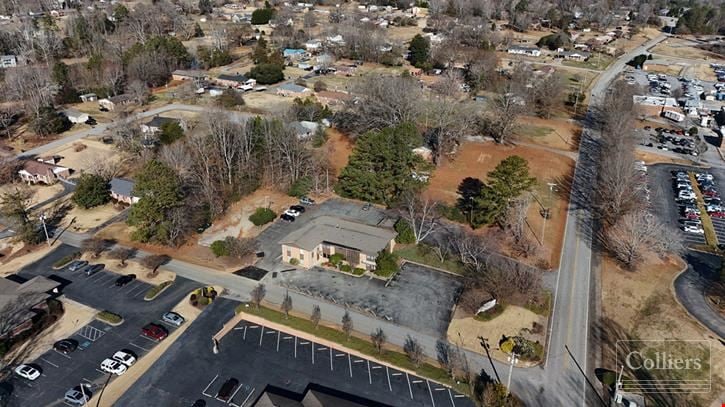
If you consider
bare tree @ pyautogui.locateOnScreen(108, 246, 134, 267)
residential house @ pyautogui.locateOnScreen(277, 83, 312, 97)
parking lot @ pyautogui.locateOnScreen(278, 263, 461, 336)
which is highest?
residential house @ pyautogui.locateOnScreen(277, 83, 312, 97)

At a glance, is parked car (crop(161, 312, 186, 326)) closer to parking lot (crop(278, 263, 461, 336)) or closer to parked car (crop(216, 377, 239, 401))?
parked car (crop(216, 377, 239, 401))

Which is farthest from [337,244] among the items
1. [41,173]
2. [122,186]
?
[41,173]

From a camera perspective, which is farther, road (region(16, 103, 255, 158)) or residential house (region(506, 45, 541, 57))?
residential house (region(506, 45, 541, 57))

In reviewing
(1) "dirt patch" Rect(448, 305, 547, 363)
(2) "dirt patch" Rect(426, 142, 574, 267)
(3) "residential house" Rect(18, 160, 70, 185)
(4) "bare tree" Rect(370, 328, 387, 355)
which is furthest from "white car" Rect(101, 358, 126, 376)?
(3) "residential house" Rect(18, 160, 70, 185)

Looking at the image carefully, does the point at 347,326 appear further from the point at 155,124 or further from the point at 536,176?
the point at 155,124

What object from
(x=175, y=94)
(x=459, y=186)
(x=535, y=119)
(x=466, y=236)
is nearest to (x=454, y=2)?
(x=535, y=119)

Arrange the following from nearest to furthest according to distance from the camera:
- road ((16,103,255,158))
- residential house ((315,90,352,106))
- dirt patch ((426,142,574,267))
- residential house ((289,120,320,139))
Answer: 1. dirt patch ((426,142,574,267))
2. road ((16,103,255,158))
3. residential house ((289,120,320,139))
4. residential house ((315,90,352,106))

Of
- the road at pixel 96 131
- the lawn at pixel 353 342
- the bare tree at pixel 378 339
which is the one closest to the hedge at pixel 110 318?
the lawn at pixel 353 342
